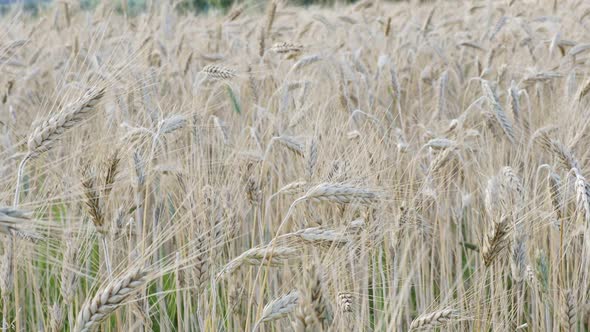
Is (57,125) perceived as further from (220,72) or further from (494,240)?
(220,72)

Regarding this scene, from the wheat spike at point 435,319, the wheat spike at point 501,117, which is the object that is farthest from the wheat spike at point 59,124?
the wheat spike at point 501,117

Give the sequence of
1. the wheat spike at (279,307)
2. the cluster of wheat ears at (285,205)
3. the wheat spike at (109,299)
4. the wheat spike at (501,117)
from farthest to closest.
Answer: the wheat spike at (501,117) → the cluster of wheat ears at (285,205) → the wheat spike at (279,307) → the wheat spike at (109,299)

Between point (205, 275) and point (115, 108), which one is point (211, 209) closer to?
point (205, 275)

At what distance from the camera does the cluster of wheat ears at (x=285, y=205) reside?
1.49 meters

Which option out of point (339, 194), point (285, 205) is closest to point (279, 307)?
point (339, 194)

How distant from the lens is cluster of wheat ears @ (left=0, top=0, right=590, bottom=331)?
1.49 m

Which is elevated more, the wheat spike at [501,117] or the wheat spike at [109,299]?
the wheat spike at [501,117]

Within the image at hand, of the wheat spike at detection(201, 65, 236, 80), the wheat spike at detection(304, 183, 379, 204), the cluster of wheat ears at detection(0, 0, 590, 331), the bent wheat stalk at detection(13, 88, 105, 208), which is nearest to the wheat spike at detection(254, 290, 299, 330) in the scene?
the cluster of wheat ears at detection(0, 0, 590, 331)

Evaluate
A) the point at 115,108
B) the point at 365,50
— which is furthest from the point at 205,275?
the point at 365,50

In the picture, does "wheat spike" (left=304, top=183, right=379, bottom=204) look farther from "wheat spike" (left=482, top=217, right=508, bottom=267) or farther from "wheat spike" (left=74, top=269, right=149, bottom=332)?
"wheat spike" (left=74, top=269, right=149, bottom=332)

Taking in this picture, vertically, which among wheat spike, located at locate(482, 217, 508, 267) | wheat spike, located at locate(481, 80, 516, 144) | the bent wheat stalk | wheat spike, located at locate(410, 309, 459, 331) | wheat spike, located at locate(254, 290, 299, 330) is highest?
the bent wheat stalk

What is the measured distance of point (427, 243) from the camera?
2348 millimetres

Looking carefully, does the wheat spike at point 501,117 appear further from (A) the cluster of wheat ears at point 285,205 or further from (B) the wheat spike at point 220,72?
(B) the wheat spike at point 220,72

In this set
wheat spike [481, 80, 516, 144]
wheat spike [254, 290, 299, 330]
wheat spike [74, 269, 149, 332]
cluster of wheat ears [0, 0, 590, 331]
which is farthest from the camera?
wheat spike [481, 80, 516, 144]
